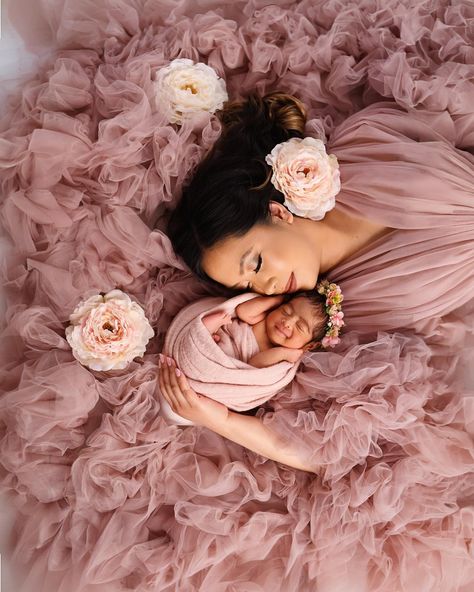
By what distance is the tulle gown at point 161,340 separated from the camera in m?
1.89

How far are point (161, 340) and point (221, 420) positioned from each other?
34cm

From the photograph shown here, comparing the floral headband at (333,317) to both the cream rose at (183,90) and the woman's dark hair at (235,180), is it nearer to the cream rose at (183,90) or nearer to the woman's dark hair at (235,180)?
the woman's dark hair at (235,180)

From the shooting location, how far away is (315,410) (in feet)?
6.64

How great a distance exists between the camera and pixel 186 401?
195cm

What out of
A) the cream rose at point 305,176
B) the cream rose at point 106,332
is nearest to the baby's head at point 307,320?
the cream rose at point 305,176

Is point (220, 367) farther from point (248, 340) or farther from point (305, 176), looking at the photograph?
point (305, 176)

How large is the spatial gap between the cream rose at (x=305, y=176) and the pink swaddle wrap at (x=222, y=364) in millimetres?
362

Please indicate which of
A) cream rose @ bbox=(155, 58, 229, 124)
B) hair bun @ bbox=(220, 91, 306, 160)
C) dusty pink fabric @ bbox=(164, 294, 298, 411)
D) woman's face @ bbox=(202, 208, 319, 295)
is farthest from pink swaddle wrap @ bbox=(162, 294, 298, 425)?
cream rose @ bbox=(155, 58, 229, 124)

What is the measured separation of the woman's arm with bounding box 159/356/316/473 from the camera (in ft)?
6.40

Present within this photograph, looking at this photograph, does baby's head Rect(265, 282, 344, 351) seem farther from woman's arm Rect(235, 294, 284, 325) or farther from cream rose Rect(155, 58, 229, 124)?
cream rose Rect(155, 58, 229, 124)

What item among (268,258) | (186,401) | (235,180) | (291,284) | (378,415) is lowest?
(378,415)

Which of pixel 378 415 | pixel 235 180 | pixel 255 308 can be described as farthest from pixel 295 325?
pixel 235 180

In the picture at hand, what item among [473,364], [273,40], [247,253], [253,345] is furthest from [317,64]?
[473,364]

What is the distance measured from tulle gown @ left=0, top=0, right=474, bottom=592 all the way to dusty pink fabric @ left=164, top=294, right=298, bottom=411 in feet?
0.29
